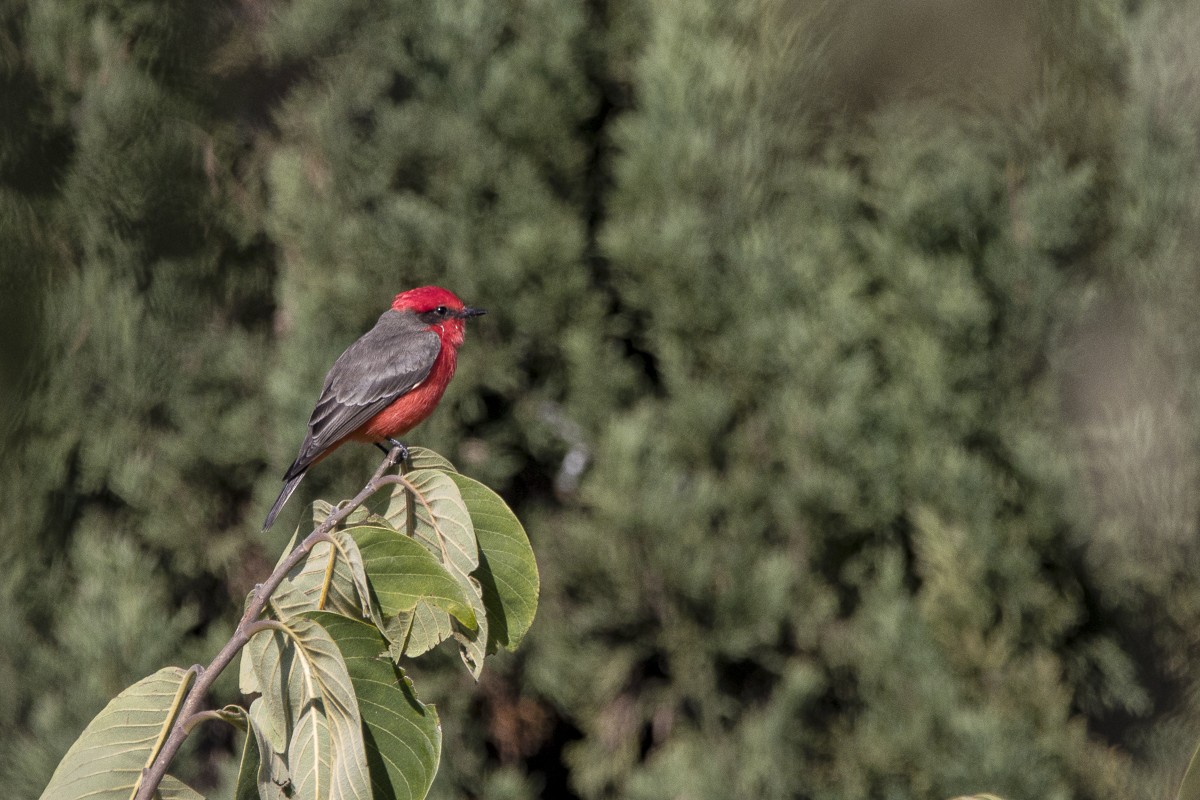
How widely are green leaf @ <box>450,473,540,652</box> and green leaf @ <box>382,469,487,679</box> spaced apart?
1.6 inches

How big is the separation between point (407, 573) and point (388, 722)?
0.21 metres

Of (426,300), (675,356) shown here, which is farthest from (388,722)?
(675,356)

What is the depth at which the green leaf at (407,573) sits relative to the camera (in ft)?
5.61

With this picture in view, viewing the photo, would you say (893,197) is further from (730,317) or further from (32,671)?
(32,671)

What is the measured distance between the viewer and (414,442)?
536 centimetres

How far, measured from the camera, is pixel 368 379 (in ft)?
13.3

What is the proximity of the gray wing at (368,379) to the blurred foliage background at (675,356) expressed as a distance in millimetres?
983

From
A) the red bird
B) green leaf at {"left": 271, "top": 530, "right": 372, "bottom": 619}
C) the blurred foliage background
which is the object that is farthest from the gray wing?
green leaf at {"left": 271, "top": 530, "right": 372, "bottom": 619}

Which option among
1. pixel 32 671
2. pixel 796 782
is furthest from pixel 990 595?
pixel 32 671

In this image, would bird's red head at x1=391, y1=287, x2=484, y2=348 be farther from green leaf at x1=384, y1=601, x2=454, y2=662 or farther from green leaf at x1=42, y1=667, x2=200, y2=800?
green leaf at x1=42, y1=667, x2=200, y2=800

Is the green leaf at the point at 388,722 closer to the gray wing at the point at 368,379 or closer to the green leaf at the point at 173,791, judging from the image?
the green leaf at the point at 173,791

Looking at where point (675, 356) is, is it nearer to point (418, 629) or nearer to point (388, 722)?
point (418, 629)

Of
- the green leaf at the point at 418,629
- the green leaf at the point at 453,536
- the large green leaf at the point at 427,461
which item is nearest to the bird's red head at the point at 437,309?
the large green leaf at the point at 427,461

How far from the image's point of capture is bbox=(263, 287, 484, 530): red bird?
158 inches
